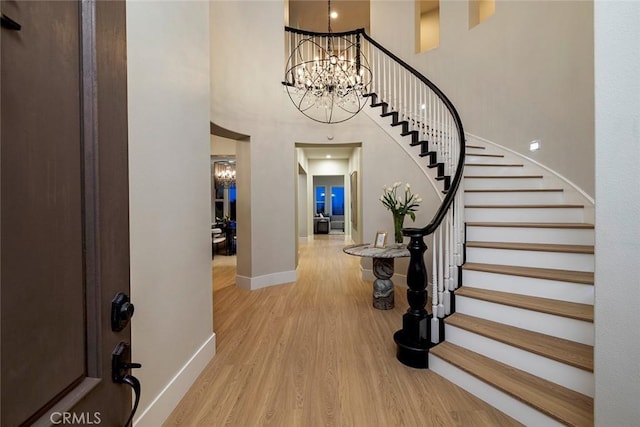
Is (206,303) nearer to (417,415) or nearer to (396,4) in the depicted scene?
(417,415)

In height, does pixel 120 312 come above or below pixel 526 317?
above

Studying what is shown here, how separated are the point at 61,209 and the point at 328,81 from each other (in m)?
3.78

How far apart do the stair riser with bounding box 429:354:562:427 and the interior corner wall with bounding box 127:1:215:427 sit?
6.11 feet

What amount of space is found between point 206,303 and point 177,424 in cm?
84

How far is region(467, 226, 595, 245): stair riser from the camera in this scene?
2.51m

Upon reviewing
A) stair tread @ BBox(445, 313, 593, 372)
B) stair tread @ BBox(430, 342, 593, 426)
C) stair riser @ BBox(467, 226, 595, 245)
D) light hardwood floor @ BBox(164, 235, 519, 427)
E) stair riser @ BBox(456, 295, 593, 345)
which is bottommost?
light hardwood floor @ BBox(164, 235, 519, 427)

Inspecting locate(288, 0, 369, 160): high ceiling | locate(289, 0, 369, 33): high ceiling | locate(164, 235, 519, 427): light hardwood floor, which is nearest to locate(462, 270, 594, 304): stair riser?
locate(164, 235, 519, 427): light hardwood floor

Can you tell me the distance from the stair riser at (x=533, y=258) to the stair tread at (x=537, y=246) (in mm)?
33

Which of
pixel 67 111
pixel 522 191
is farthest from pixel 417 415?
pixel 522 191

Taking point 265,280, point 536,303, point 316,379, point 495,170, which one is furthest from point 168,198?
point 495,170

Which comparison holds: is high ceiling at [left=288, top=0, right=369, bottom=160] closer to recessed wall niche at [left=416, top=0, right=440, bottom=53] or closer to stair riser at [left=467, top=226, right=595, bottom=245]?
recessed wall niche at [left=416, top=0, right=440, bottom=53]

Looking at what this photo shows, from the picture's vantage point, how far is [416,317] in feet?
7.57

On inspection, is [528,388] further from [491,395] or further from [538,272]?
[538,272]

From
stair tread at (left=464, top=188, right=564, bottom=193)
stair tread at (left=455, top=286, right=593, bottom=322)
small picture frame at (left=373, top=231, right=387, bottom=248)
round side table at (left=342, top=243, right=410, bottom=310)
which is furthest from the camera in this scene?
small picture frame at (left=373, top=231, right=387, bottom=248)
